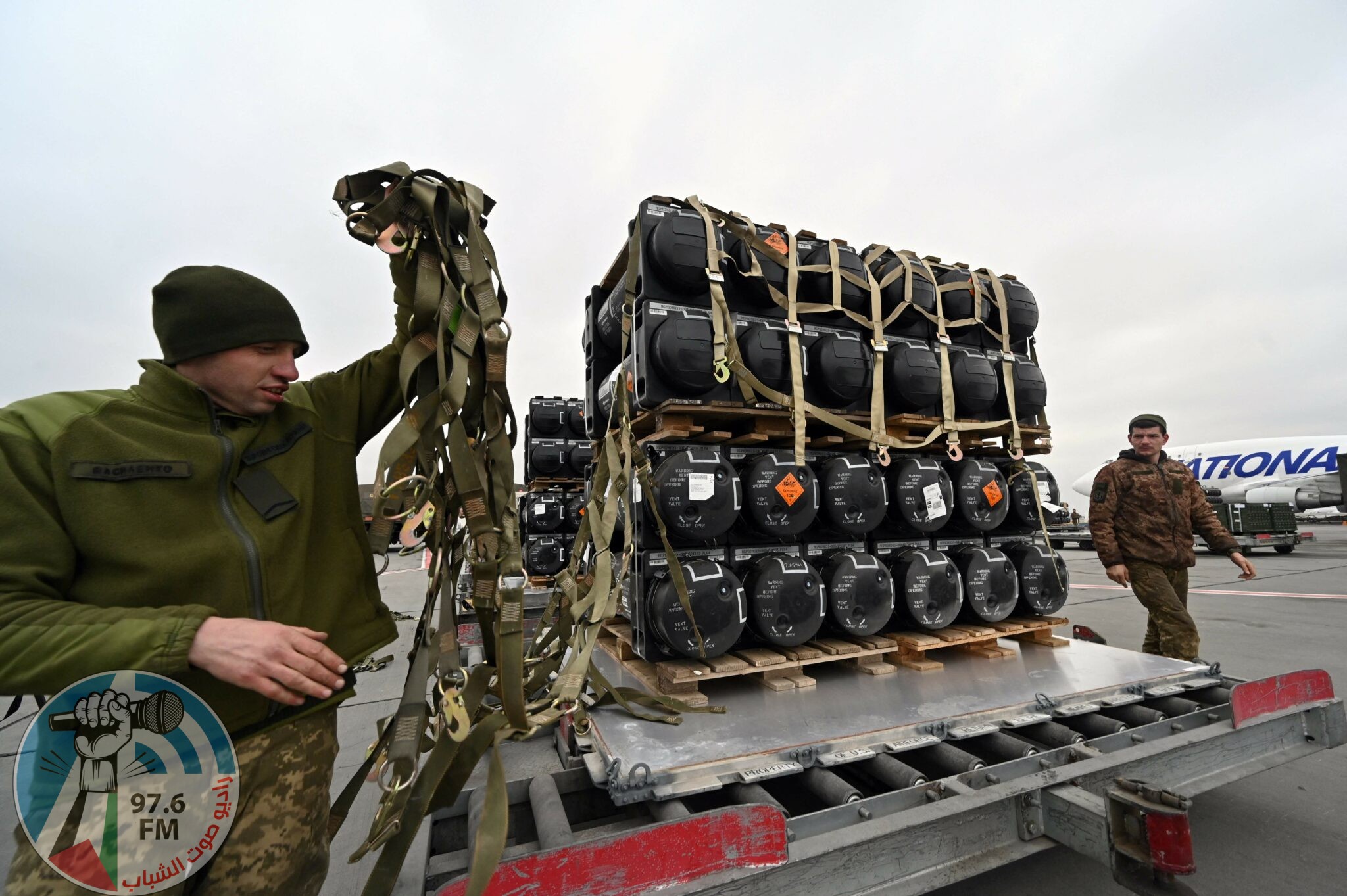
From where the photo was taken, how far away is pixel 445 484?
1640 millimetres

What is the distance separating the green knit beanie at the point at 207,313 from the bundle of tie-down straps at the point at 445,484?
0.33 m

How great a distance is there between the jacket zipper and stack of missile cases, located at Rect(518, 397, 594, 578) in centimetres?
605

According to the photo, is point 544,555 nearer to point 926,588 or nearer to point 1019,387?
point 926,588

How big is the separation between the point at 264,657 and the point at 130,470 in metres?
0.57

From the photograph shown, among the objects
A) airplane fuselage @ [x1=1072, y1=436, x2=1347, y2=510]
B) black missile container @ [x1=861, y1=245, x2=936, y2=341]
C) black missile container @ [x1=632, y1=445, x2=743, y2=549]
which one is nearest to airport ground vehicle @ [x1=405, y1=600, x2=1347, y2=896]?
black missile container @ [x1=632, y1=445, x2=743, y2=549]

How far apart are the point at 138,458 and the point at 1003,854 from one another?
2.78 meters

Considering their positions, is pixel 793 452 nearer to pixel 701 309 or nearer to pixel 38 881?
pixel 701 309

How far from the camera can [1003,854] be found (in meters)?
1.87

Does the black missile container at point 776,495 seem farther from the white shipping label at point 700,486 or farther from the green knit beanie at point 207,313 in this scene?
the green knit beanie at point 207,313

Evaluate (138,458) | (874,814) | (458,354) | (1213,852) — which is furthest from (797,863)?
(1213,852)

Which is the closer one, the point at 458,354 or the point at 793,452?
the point at 458,354

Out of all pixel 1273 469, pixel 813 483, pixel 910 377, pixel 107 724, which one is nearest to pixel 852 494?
pixel 813 483

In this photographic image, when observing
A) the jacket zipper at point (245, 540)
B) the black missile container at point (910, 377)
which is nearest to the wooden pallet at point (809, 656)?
the black missile container at point (910, 377)

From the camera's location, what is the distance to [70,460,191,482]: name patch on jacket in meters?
1.23
